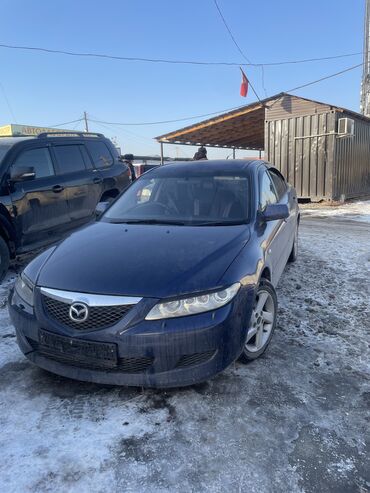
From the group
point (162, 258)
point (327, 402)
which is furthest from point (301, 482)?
point (162, 258)

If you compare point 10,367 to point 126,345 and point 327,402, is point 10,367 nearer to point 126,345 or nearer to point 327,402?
point 126,345

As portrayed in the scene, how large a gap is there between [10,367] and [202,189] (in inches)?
89.1

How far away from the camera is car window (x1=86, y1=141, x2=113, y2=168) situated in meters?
6.76

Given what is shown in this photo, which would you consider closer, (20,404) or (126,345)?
(126,345)

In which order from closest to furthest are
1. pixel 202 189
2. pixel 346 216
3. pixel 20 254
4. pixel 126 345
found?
pixel 126 345
pixel 202 189
pixel 20 254
pixel 346 216

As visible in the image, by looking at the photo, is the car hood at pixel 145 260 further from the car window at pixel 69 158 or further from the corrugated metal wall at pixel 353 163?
the corrugated metal wall at pixel 353 163

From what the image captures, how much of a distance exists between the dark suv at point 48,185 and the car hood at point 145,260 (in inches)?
77.8

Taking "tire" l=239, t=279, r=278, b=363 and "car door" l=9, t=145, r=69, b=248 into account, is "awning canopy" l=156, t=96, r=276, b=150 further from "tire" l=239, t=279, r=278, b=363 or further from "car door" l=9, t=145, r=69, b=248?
"tire" l=239, t=279, r=278, b=363

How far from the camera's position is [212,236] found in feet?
10.4

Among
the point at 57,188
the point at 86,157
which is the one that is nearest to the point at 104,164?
Answer: the point at 86,157

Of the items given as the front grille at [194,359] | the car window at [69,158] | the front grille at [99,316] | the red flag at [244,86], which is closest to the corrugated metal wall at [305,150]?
the red flag at [244,86]

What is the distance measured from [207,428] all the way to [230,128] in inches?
699

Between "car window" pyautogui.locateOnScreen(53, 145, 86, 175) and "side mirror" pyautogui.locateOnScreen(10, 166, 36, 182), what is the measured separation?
79cm

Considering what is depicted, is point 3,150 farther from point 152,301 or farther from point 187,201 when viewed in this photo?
point 152,301
